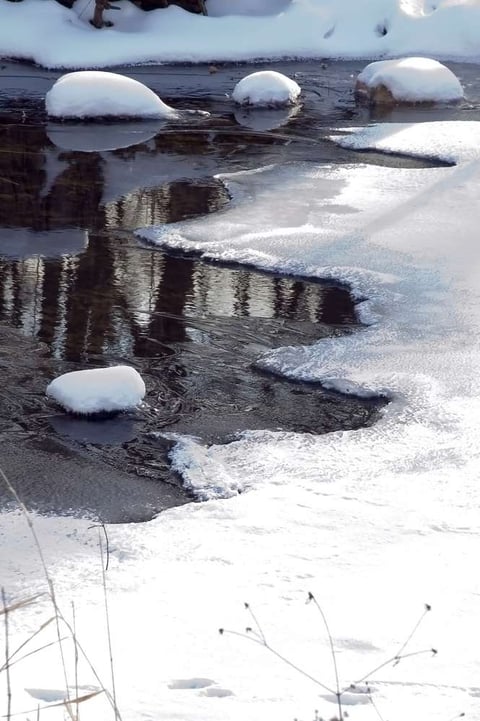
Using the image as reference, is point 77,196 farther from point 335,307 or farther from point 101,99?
point 335,307

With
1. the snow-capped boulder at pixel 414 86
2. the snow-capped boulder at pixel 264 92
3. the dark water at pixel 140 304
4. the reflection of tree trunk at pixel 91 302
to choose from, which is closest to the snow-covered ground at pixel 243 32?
the snow-capped boulder at pixel 264 92

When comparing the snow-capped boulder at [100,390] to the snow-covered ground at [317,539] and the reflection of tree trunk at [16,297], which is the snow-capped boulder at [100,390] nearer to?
the snow-covered ground at [317,539]

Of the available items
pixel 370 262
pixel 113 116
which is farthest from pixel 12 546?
pixel 113 116

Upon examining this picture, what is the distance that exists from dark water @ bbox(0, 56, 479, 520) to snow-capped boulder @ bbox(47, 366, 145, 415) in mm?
82

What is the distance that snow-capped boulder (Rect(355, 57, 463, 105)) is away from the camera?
45.0 feet

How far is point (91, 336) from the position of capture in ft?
21.9

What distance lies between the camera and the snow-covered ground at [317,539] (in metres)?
3.02

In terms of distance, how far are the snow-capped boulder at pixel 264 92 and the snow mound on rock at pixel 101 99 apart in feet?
3.95

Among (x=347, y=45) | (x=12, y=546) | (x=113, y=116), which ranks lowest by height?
(x=12, y=546)

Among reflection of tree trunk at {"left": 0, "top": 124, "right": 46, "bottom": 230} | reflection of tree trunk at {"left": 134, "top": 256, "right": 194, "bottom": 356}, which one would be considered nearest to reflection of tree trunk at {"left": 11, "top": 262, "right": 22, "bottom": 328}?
reflection of tree trunk at {"left": 134, "top": 256, "right": 194, "bottom": 356}

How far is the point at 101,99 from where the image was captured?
12.6m

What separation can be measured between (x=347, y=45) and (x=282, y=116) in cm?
493

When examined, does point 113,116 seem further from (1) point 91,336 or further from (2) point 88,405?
(2) point 88,405

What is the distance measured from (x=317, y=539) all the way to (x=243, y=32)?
1459 cm
